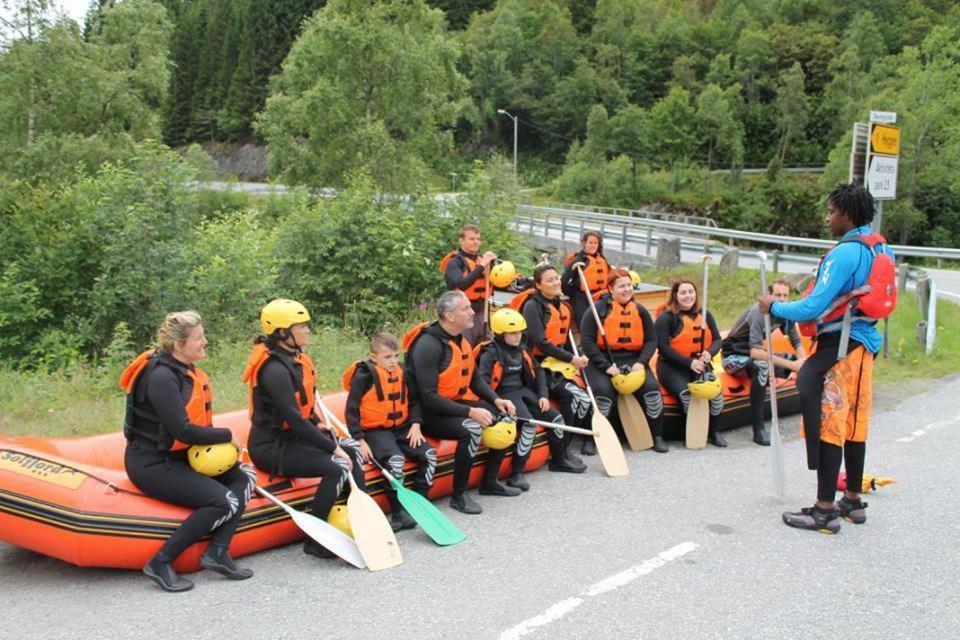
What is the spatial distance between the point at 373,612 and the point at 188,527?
3.66 ft

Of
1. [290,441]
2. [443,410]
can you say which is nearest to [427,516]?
[443,410]

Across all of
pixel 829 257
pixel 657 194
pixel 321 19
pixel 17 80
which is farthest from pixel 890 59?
pixel 829 257

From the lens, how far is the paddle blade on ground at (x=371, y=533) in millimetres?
4402

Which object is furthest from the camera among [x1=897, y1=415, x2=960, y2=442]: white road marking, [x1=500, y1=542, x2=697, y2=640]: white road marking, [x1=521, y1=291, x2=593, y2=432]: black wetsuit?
[x1=897, y1=415, x2=960, y2=442]: white road marking

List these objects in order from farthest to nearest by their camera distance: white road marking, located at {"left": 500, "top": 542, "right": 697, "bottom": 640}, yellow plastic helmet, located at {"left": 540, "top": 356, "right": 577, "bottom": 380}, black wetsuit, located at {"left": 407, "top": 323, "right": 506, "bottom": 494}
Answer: yellow plastic helmet, located at {"left": 540, "top": 356, "right": 577, "bottom": 380} < black wetsuit, located at {"left": 407, "top": 323, "right": 506, "bottom": 494} < white road marking, located at {"left": 500, "top": 542, "right": 697, "bottom": 640}

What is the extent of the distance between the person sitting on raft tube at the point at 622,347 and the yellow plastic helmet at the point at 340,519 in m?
2.68

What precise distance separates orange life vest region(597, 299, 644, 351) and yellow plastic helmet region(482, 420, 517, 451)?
177 cm

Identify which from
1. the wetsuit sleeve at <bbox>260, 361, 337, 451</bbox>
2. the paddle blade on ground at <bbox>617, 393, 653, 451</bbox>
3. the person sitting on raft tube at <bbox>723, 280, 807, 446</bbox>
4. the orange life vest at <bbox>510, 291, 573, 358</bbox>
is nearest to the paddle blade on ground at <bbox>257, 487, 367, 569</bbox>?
the wetsuit sleeve at <bbox>260, 361, 337, 451</bbox>

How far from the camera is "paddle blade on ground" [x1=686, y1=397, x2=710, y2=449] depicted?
22.2ft

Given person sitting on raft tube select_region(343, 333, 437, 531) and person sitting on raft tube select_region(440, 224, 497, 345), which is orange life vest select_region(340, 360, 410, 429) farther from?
person sitting on raft tube select_region(440, 224, 497, 345)

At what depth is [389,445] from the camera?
509 centimetres

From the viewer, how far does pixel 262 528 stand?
14.9 feet

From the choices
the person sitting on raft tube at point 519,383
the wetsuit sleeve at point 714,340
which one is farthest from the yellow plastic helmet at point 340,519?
the wetsuit sleeve at point 714,340

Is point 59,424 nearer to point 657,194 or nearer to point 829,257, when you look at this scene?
point 829,257
